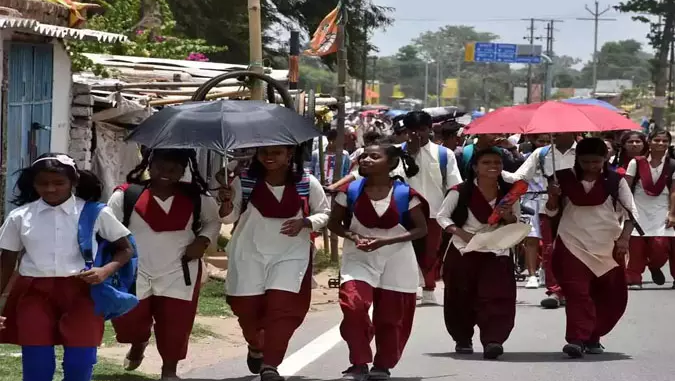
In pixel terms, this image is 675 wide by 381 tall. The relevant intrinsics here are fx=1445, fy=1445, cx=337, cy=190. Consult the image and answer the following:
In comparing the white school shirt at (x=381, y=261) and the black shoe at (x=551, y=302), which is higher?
the white school shirt at (x=381, y=261)

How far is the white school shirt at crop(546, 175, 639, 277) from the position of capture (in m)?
10.5

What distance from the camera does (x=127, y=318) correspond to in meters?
8.95

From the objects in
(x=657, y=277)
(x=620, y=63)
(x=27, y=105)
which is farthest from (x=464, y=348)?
(x=620, y=63)

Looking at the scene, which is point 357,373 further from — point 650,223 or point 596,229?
point 650,223

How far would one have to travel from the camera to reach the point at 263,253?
29.8ft

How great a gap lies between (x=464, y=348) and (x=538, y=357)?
56 centimetres

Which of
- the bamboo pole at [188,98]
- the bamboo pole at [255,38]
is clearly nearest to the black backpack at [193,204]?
the bamboo pole at [255,38]

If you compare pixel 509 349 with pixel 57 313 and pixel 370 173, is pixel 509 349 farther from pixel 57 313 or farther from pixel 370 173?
pixel 57 313

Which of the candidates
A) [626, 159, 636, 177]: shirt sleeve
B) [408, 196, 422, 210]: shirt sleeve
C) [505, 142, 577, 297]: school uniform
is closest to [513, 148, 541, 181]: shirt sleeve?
[505, 142, 577, 297]: school uniform

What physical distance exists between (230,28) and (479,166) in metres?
23.1

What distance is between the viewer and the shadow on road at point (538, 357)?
10312 mm

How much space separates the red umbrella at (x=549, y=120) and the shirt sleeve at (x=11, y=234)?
3797mm

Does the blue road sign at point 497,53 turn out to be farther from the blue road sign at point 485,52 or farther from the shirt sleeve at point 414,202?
the shirt sleeve at point 414,202

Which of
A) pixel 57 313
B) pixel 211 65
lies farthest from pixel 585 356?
pixel 211 65
